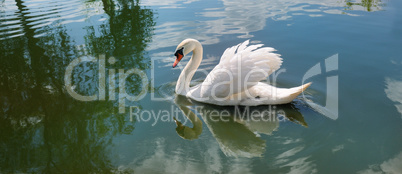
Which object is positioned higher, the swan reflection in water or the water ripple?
the water ripple

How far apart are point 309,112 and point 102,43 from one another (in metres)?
5.81

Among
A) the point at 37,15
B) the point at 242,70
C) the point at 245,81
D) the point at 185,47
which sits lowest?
the point at 245,81

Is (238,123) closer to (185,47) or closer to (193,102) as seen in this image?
(193,102)

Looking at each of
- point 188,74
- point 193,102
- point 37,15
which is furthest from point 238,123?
point 37,15

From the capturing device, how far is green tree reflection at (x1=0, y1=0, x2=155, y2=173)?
15.2 ft

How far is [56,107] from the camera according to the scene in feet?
19.5

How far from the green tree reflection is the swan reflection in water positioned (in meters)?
0.99

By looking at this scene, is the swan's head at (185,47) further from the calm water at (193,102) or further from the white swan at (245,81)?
the white swan at (245,81)

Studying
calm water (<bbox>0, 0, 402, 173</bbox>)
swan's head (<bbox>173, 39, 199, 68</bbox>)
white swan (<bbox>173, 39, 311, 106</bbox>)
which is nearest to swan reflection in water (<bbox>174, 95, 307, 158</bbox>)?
calm water (<bbox>0, 0, 402, 173</bbox>)

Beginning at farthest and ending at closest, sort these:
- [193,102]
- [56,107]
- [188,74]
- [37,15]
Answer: [37,15] → [188,74] → [193,102] → [56,107]

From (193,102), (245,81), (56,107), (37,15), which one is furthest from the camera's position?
(37,15)

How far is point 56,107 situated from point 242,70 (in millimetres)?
3107

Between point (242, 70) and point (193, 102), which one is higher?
point (242, 70)

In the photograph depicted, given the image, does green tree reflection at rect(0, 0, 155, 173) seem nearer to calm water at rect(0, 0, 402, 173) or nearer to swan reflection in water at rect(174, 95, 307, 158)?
calm water at rect(0, 0, 402, 173)
